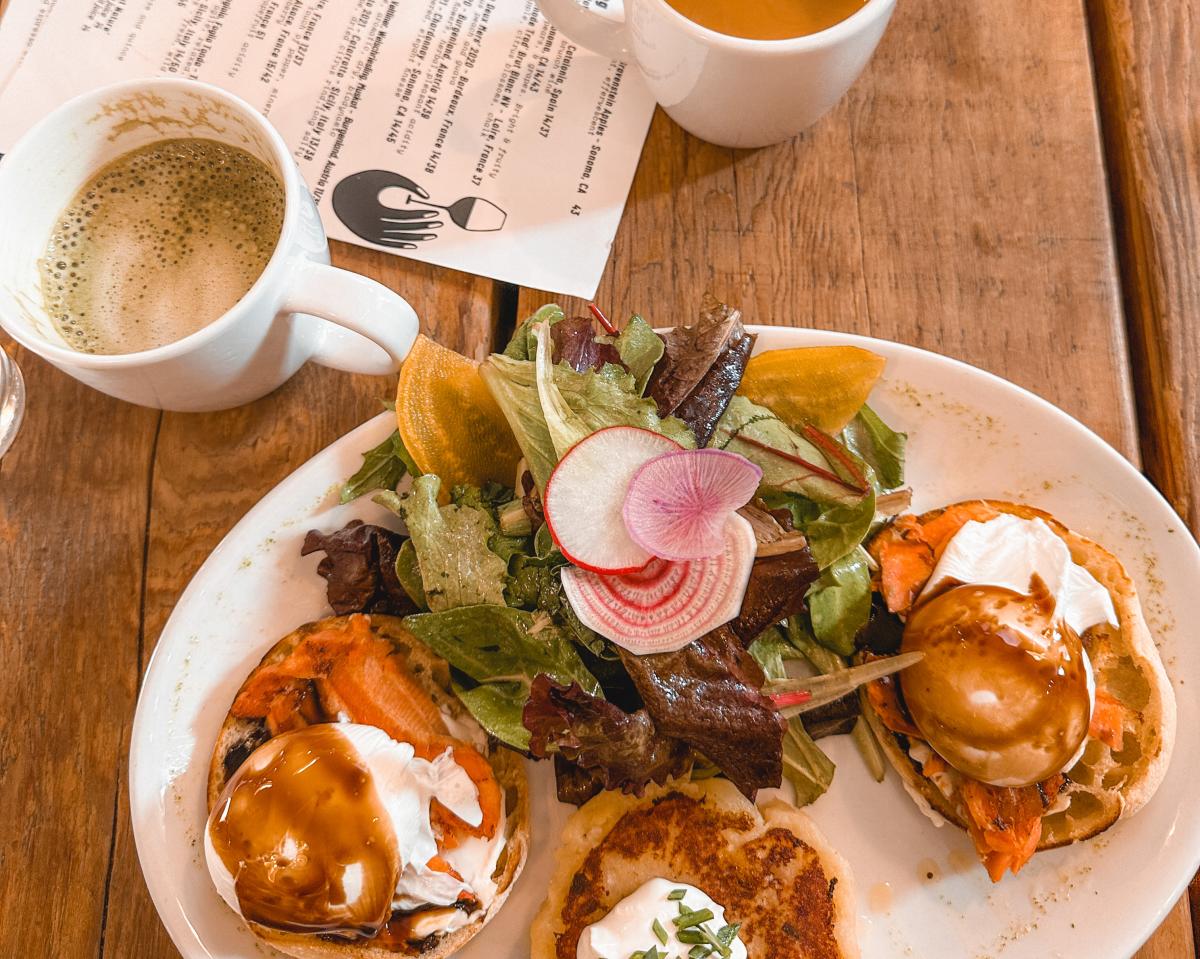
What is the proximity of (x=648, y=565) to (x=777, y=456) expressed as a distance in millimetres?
262

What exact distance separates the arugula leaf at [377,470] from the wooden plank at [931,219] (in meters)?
0.40

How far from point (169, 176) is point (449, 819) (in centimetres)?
100

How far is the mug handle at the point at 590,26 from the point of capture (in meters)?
1.37

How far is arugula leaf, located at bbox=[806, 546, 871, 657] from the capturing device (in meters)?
1.28

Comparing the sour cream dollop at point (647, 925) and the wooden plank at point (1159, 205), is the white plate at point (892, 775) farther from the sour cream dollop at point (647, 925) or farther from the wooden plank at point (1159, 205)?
the wooden plank at point (1159, 205)

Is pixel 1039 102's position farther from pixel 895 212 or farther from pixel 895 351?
pixel 895 351

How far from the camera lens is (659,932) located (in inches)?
44.5

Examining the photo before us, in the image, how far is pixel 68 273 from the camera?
1.28 m

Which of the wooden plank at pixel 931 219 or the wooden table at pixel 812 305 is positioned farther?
the wooden plank at pixel 931 219

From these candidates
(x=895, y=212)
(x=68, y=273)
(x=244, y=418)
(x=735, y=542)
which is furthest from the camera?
(x=895, y=212)

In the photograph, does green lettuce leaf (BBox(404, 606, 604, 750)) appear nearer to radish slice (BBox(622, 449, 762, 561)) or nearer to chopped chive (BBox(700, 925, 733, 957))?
radish slice (BBox(622, 449, 762, 561))

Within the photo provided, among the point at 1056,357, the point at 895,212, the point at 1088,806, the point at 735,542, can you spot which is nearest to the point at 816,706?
the point at 735,542

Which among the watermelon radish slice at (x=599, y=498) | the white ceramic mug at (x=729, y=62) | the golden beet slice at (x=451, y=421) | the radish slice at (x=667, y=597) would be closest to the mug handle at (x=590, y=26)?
the white ceramic mug at (x=729, y=62)

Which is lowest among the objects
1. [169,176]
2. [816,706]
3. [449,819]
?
[449,819]
